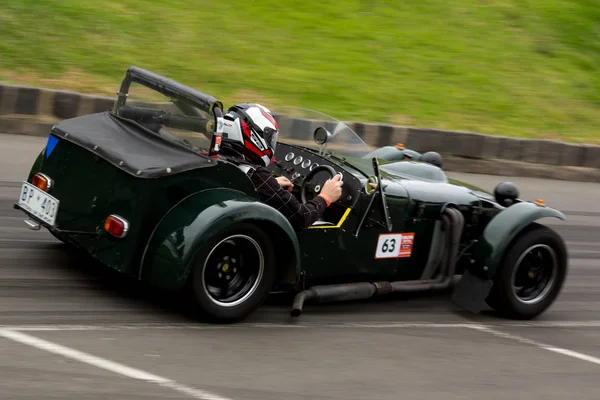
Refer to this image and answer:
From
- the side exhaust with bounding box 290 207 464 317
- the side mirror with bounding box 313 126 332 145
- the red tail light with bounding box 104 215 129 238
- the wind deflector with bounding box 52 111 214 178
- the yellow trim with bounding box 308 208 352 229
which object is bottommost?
the side exhaust with bounding box 290 207 464 317

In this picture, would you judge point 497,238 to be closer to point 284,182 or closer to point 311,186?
point 311,186

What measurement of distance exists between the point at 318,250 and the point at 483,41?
1258 cm

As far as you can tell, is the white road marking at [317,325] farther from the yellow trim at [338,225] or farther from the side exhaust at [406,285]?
the yellow trim at [338,225]

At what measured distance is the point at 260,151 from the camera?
20.1ft

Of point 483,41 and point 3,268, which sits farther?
point 483,41

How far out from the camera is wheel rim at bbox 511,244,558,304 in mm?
7145

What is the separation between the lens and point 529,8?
63.7ft

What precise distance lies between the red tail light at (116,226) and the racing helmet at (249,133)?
932 mm

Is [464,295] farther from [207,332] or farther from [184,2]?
[184,2]

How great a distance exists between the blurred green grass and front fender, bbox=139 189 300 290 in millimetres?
7452

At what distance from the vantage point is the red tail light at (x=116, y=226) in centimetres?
556

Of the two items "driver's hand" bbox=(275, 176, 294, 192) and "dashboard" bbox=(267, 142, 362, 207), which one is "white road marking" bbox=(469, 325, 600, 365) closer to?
"dashboard" bbox=(267, 142, 362, 207)

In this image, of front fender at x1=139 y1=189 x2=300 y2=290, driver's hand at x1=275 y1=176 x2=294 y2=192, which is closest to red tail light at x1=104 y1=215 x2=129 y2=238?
front fender at x1=139 y1=189 x2=300 y2=290

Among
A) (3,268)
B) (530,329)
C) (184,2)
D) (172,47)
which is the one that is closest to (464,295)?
(530,329)
